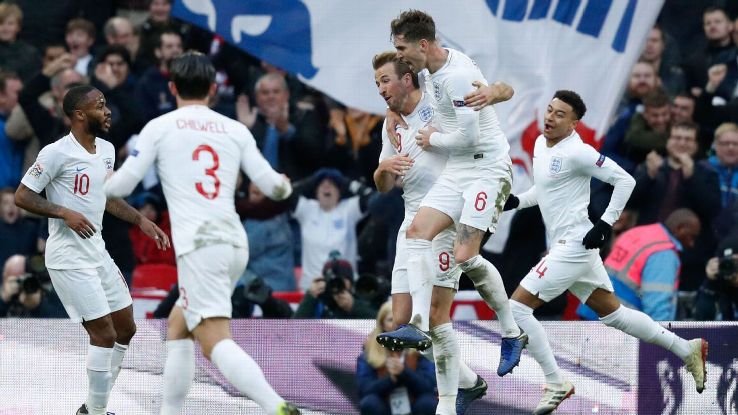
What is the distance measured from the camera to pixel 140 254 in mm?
14297

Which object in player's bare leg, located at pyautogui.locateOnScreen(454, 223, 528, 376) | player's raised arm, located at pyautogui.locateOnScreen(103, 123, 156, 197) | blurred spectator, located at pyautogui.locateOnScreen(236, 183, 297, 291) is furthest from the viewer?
blurred spectator, located at pyautogui.locateOnScreen(236, 183, 297, 291)

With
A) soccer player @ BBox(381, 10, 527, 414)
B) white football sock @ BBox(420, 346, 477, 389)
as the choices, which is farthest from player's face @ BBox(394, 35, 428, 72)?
white football sock @ BBox(420, 346, 477, 389)

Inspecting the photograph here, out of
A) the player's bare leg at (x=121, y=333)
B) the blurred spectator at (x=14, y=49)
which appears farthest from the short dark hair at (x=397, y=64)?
the blurred spectator at (x=14, y=49)

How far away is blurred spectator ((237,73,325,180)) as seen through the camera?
14641 mm

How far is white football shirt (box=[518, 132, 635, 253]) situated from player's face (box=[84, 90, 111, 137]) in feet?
10.1

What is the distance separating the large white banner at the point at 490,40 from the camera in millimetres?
14219

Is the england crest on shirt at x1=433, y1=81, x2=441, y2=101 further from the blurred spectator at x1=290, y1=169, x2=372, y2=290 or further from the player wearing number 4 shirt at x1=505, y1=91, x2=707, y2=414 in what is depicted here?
the blurred spectator at x1=290, y1=169, x2=372, y2=290

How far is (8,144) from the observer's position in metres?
14.7

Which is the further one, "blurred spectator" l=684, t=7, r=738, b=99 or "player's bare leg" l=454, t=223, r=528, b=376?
"blurred spectator" l=684, t=7, r=738, b=99

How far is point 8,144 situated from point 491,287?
599cm

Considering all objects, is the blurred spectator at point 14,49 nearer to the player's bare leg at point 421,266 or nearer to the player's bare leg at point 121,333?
the player's bare leg at point 121,333

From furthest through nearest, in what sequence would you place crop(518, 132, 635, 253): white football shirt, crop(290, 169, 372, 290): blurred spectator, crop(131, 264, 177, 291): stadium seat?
1. crop(290, 169, 372, 290): blurred spectator
2. crop(131, 264, 177, 291): stadium seat
3. crop(518, 132, 635, 253): white football shirt

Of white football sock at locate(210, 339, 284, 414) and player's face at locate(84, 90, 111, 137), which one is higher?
player's face at locate(84, 90, 111, 137)

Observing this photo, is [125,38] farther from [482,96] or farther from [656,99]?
[482,96]
